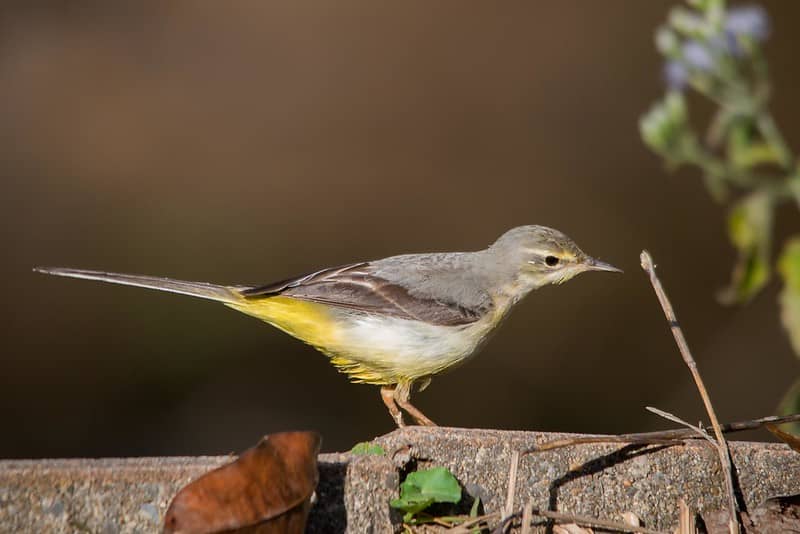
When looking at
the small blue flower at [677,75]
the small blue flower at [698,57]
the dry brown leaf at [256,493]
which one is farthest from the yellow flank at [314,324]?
the dry brown leaf at [256,493]

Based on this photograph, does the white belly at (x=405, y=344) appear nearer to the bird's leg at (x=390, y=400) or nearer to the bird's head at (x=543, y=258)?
the bird's leg at (x=390, y=400)

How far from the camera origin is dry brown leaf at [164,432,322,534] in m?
2.04

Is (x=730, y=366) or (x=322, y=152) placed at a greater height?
(x=322, y=152)

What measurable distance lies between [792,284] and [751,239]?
0.23 metres

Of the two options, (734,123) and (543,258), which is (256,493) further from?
(543,258)

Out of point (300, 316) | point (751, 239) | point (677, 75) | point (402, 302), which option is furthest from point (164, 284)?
point (751, 239)

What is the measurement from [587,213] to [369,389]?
78.3 inches

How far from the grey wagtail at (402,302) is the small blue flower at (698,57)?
48.2 inches

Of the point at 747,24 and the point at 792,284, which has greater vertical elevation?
the point at 747,24

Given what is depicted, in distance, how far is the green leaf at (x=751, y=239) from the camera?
148 inches

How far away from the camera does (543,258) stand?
5.14m

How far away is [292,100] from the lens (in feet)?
22.9

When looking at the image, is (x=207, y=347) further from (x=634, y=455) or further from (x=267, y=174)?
(x=634, y=455)

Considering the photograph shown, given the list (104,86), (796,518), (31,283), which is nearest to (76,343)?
(31,283)
